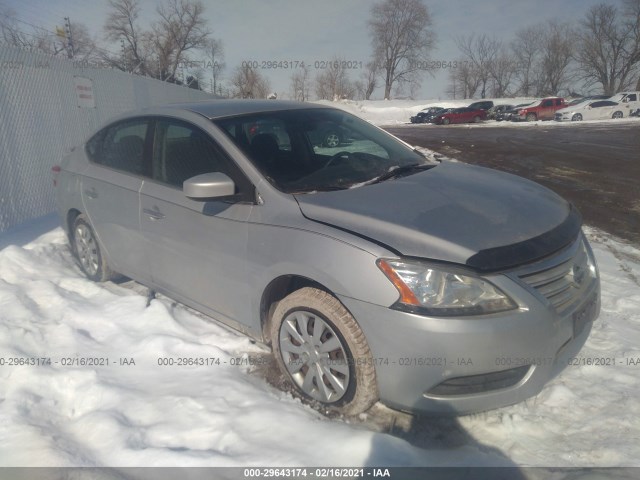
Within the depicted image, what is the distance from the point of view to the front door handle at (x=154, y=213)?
3484 mm

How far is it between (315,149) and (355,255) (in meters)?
1.41

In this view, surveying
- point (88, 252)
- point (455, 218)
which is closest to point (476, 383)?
point (455, 218)

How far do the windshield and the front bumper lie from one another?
986mm

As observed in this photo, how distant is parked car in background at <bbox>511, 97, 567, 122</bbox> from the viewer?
31625 mm

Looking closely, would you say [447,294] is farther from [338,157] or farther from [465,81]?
[465,81]

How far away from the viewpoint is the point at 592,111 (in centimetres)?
2858

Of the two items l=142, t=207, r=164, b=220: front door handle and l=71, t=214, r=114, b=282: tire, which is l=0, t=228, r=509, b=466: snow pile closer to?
l=71, t=214, r=114, b=282: tire

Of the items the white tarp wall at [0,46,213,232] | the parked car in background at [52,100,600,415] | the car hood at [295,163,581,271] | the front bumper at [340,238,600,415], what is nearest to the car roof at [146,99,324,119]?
the parked car in background at [52,100,600,415]

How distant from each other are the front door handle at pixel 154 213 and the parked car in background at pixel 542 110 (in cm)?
3297

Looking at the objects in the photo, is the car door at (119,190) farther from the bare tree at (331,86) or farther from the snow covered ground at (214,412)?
the bare tree at (331,86)

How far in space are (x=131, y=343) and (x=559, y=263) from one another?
9.12 ft

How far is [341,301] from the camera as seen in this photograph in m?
2.52

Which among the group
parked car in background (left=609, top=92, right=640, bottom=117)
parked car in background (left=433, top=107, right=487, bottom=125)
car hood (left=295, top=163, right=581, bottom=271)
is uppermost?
parked car in background (left=609, top=92, right=640, bottom=117)

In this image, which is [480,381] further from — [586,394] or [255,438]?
[255,438]
